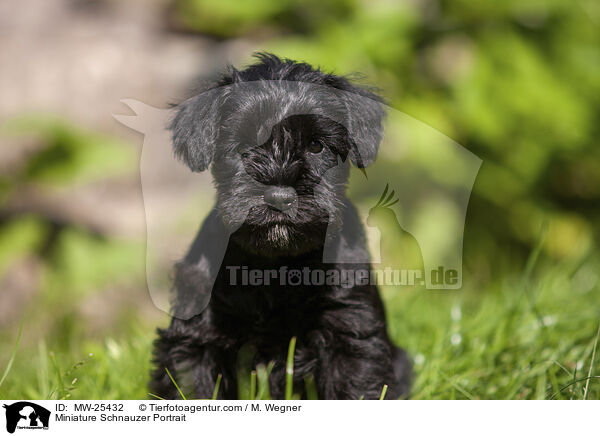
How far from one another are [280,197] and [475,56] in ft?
7.26

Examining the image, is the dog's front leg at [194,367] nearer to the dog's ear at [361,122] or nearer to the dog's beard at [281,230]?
the dog's beard at [281,230]

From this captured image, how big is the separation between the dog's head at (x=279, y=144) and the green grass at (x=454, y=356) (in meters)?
0.39

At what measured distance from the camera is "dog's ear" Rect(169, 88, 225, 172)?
1.84 m

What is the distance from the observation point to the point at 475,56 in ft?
11.1

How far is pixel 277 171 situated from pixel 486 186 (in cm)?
231

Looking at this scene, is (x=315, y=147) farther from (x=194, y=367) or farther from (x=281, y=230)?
(x=194, y=367)

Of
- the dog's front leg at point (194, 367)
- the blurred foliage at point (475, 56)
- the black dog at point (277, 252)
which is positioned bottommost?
the dog's front leg at point (194, 367)

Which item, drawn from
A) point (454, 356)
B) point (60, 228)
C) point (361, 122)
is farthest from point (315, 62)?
point (60, 228)

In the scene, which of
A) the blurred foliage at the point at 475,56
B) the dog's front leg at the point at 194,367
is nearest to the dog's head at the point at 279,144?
the dog's front leg at the point at 194,367

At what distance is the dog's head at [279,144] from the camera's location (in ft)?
5.60

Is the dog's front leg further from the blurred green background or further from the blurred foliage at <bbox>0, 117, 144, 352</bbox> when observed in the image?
the blurred foliage at <bbox>0, 117, 144, 352</bbox>

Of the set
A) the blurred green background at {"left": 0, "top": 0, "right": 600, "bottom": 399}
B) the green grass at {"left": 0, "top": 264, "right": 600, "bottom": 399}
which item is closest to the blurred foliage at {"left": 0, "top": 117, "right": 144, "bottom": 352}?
the blurred green background at {"left": 0, "top": 0, "right": 600, "bottom": 399}
